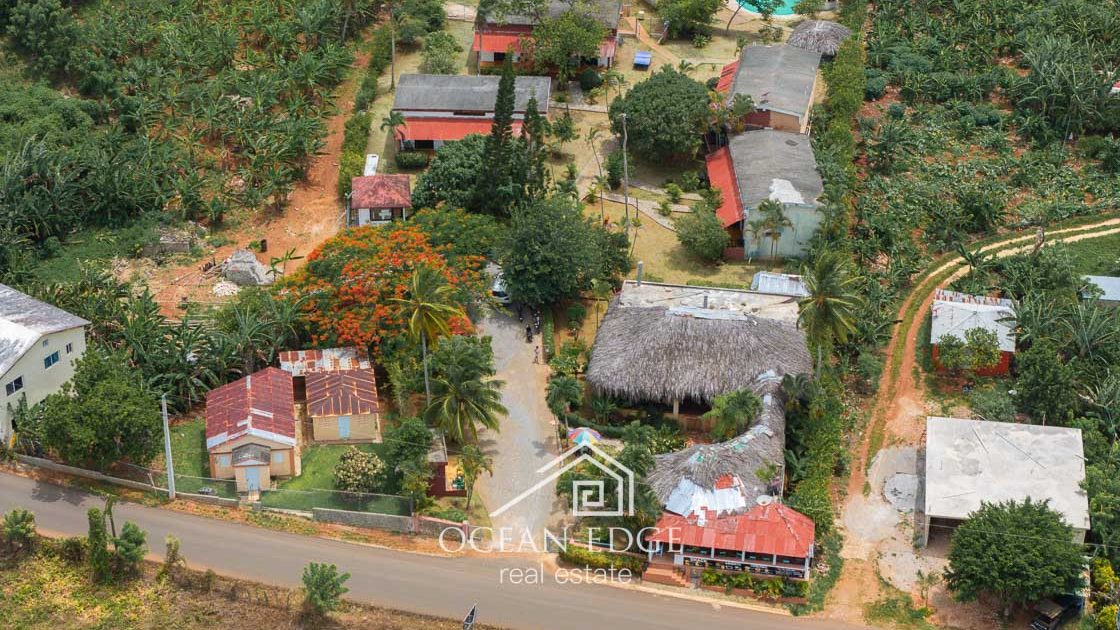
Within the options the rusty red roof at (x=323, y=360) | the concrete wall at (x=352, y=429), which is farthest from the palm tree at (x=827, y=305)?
the rusty red roof at (x=323, y=360)

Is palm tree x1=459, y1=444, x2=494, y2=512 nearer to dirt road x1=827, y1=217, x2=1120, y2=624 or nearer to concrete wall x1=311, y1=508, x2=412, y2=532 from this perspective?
concrete wall x1=311, y1=508, x2=412, y2=532

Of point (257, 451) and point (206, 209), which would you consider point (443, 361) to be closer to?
point (257, 451)

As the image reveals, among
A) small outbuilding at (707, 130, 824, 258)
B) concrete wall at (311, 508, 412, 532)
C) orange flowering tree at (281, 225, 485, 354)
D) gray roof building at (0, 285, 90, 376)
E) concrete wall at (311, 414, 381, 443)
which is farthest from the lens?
small outbuilding at (707, 130, 824, 258)

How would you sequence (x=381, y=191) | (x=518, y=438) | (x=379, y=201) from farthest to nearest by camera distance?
(x=381, y=191)
(x=379, y=201)
(x=518, y=438)

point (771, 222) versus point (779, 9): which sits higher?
point (779, 9)

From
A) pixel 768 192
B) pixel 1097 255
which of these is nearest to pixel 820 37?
pixel 768 192

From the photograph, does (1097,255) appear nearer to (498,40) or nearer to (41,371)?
(498,40)

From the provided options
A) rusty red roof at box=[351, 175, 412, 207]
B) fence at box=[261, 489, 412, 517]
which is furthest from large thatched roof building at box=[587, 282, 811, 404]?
rusty red roof at box=[351, 175, 412, 207]
